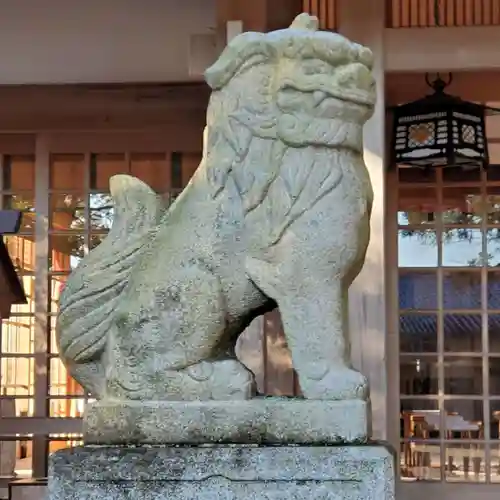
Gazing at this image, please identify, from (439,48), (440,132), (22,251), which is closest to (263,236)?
(439,48)

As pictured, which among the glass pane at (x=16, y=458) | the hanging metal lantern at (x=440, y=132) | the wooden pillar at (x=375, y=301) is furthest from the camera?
the glass pane at (x=16, y=458)

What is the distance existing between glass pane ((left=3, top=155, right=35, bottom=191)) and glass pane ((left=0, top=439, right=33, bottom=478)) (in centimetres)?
178

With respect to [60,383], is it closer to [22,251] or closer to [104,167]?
[22,251]

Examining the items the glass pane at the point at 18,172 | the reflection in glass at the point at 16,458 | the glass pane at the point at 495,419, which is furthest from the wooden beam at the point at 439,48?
the reflection in glass at the point at 16,458

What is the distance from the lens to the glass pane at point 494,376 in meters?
6.71

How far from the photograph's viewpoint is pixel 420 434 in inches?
263

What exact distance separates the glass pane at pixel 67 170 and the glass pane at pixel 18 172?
18cm

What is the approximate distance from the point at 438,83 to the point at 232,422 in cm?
356

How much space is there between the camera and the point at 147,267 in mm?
2670

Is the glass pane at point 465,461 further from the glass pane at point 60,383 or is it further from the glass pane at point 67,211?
the glass pane at point 67,211

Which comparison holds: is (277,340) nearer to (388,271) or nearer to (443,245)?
(388,271)

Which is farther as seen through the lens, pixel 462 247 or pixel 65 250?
pixel 65 250

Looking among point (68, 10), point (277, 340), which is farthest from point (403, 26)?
point (68, 10)

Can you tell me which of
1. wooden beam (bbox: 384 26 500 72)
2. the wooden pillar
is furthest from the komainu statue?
wooden beam (bbox: 384 26 500 72)
